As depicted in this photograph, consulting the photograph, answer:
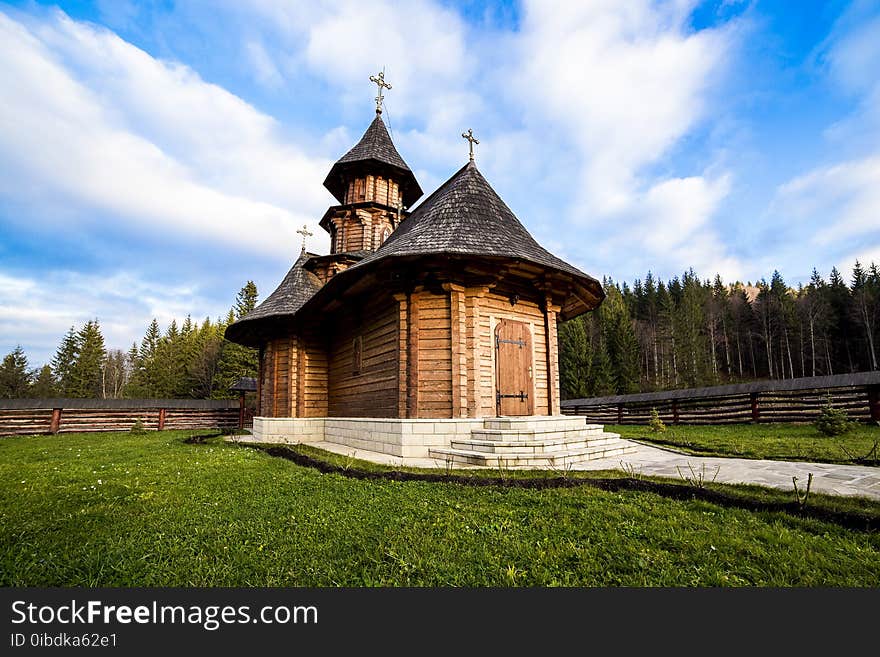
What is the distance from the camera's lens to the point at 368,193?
54.7 ft

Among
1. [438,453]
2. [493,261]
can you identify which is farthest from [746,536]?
[493,261]

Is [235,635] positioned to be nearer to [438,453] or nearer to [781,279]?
[438,453]

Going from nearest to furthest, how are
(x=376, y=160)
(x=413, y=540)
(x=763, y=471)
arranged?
(x=413, y=540) < (x=763, y=471) < (x=376, y=160)

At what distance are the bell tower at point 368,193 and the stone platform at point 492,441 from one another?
908cm

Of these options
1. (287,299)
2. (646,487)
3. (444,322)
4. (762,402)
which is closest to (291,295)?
(287,299)

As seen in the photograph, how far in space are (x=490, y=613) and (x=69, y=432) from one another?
932 inches

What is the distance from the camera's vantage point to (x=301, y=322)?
13.1 metres

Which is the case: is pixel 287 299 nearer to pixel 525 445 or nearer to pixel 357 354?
pixel 357 354

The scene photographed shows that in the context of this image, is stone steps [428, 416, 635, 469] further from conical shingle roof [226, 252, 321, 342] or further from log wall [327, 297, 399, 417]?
conical shingle roof [226, 252, 321, 342]

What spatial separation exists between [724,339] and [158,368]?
57.2 m

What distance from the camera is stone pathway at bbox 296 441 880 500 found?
4348 mm

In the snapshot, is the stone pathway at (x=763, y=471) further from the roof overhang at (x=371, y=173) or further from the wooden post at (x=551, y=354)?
the roof overhang at (x=371, y=173)

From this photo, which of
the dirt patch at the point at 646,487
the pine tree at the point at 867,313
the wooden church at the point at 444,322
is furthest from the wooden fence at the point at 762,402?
the pine tree at the point at 867,313

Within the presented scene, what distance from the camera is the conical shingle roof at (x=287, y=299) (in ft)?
43.2
